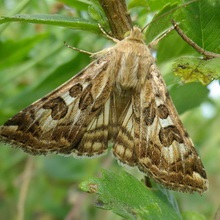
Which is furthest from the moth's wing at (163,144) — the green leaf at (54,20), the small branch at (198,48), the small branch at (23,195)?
the small branch at (23,195)

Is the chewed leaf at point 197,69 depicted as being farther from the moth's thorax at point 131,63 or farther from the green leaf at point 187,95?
the green leaf at point 187,95

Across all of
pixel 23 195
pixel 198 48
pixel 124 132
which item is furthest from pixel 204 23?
pixel 23 195

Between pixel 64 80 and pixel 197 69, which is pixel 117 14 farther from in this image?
pixel 64 80

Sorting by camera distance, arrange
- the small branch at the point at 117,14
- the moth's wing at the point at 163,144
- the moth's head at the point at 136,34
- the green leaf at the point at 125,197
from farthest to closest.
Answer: the moth's wing at the point at 163,144 < the moth's head at the point at 136,34 < the small branch at the point at 117,14 < the green leaf at the point at 125,197

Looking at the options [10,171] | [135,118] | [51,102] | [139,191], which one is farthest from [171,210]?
[10,171]

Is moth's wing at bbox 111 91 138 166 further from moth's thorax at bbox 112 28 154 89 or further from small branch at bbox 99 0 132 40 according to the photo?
small branch at bbox 99 0 132 40

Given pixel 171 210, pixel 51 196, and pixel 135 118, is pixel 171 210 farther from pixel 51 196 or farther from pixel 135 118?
pixel 51 196
